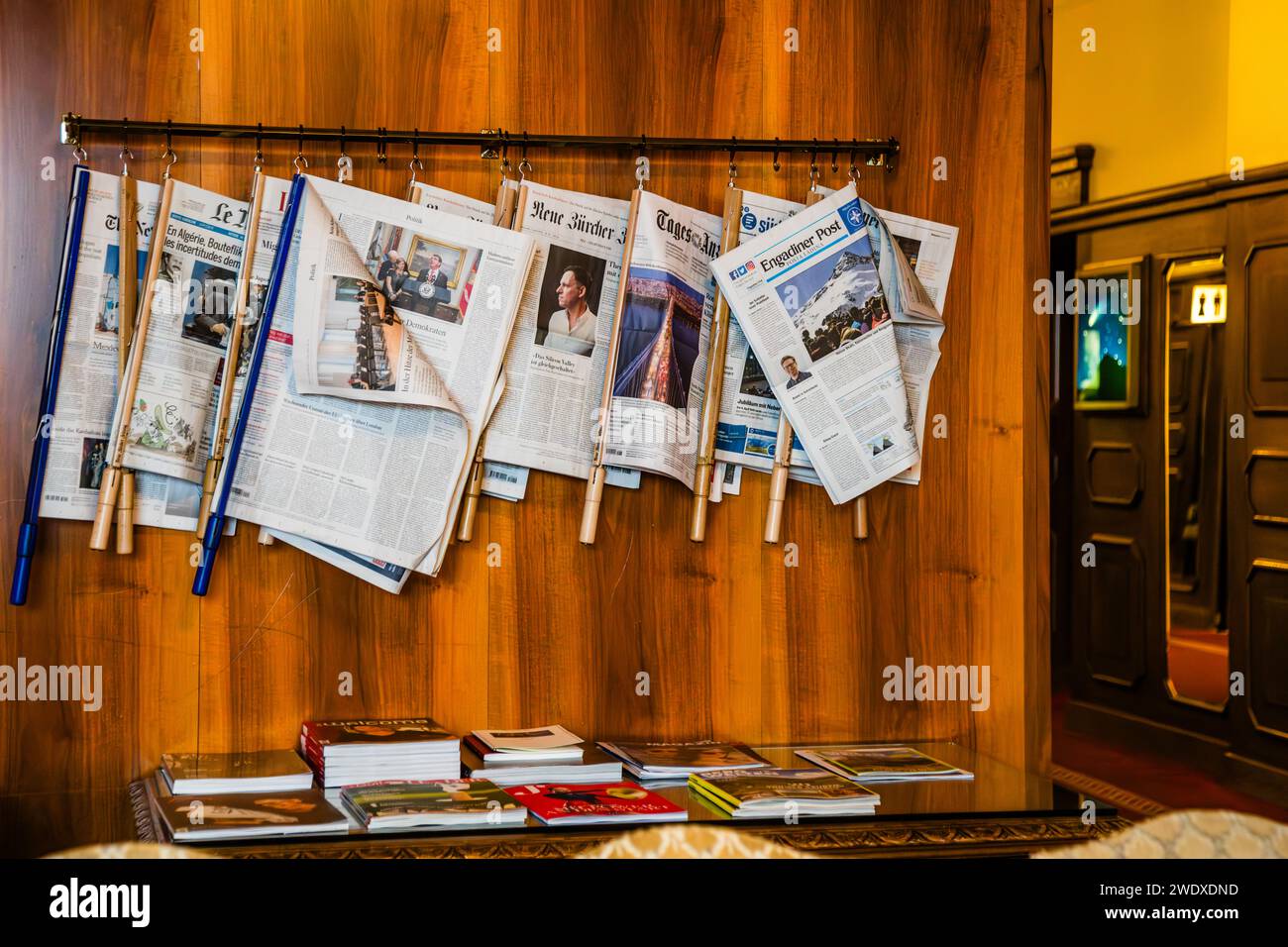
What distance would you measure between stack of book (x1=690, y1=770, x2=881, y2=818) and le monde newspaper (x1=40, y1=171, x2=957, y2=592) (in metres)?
0.51

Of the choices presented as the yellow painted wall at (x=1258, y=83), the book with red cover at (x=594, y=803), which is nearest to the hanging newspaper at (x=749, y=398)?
the book with red cover at (x=594, y=803)

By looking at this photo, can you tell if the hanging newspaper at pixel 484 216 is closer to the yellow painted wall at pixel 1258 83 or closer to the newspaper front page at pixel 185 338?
the newspaper front page at pixel 185 338

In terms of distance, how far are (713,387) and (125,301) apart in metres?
0.98

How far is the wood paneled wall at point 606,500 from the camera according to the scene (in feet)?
6.48

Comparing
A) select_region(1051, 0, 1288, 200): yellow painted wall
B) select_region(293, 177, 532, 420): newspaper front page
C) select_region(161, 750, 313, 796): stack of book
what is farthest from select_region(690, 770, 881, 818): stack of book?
select_region(1051, 0, 1288, 200): yellow painted wall

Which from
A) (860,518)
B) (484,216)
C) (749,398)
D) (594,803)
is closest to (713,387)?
(749,398)

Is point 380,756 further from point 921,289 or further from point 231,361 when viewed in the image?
point 921,289

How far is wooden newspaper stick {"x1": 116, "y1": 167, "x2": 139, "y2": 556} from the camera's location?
6.36 ft

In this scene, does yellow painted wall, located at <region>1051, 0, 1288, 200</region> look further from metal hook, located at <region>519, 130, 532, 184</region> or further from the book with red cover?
the book with red cover
